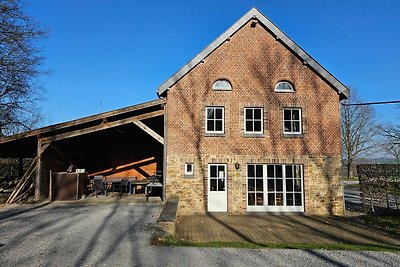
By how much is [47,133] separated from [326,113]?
39.7 feet

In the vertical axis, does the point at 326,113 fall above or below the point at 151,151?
above

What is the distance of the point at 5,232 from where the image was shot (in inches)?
325

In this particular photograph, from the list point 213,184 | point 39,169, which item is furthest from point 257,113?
point 39,169

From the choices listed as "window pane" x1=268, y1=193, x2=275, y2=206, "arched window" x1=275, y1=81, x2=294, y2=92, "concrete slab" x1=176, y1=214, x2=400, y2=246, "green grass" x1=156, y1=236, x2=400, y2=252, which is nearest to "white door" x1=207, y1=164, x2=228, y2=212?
"concrete slab" x1=176, y1=214, x2=400, y2=246

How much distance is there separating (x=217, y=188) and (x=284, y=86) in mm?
5244

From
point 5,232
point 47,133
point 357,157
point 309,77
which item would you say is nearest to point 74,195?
point 47,133

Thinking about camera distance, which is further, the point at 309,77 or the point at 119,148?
the point at 119,148

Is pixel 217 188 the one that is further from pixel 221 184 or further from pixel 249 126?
pixel 249 126

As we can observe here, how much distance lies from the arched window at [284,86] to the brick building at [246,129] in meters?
0.04

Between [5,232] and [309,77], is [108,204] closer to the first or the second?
[5,232]

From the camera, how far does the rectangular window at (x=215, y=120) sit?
1350 centimetres

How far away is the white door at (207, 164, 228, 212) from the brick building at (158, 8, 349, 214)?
0.13ft

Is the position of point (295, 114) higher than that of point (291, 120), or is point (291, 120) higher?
point (295, 114)

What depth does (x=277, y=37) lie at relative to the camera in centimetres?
1377
